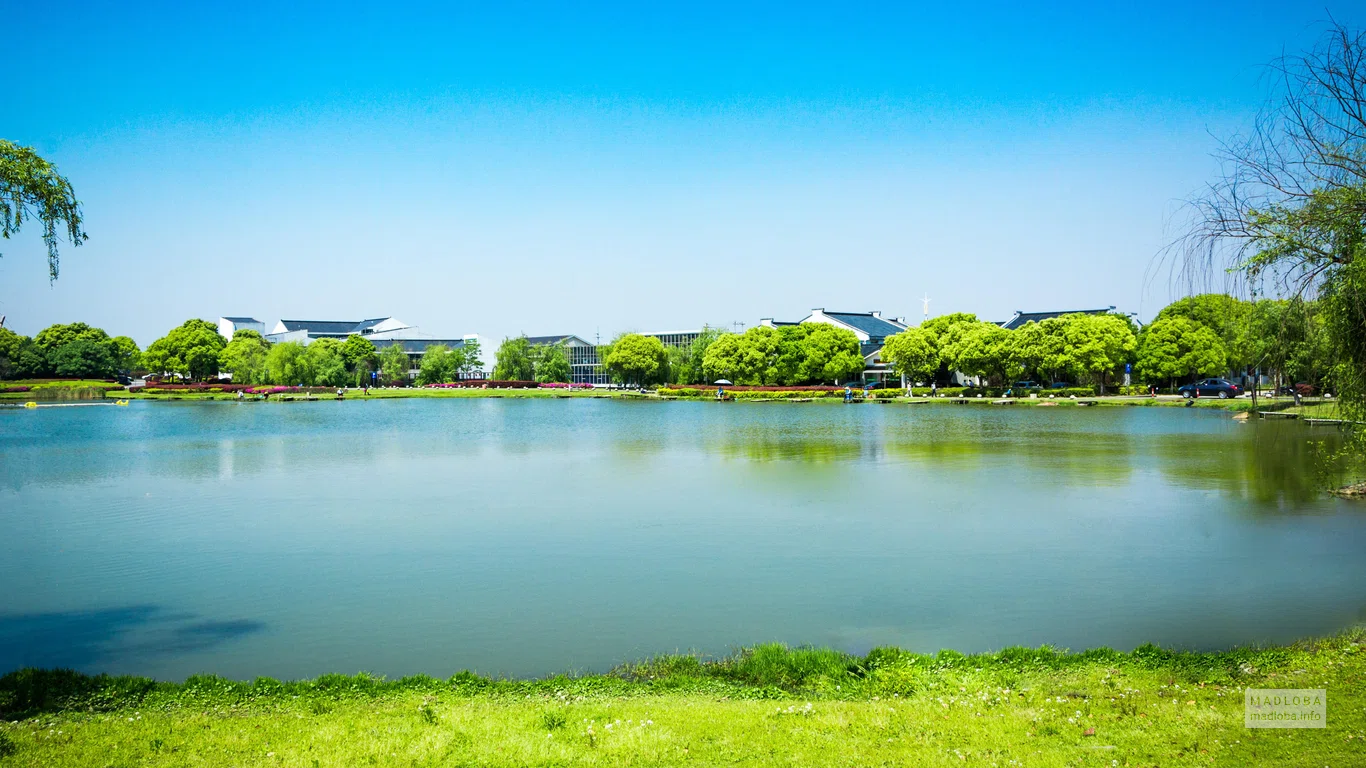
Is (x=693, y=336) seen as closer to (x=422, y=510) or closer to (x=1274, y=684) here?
(x=422, y=510)

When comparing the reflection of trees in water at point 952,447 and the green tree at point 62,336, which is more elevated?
the green tree at point 62,336

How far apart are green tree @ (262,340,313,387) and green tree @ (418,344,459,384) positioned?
23893 millimetres

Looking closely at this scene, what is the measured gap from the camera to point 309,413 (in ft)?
217

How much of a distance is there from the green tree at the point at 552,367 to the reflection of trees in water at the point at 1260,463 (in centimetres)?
8900

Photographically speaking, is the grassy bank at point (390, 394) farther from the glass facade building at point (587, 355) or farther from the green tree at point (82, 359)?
the glass facade building at point (587, 355)

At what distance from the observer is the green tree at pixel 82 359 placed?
335ft

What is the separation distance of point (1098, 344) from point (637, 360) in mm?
52425

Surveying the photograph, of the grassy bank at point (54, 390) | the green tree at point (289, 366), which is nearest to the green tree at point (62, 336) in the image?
the grassy bank at point (54, 390)

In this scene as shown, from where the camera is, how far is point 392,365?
125 meters

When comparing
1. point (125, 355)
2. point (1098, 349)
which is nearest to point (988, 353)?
point (1098, 349)

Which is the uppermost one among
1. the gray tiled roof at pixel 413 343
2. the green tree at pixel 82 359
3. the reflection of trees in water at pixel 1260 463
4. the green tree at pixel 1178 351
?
the gray tiled roof at pixel 413 343

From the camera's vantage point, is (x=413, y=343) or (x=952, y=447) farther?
(x=413, y=343)

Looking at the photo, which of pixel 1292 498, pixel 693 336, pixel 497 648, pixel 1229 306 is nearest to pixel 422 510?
pixel 497 648

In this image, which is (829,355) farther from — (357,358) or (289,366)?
(357,358)
